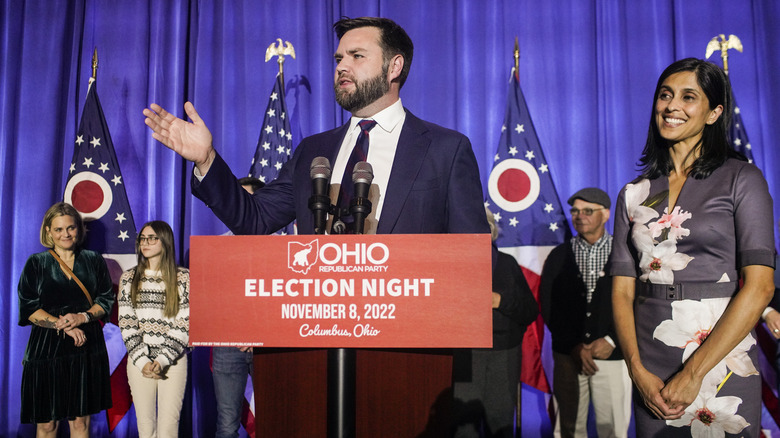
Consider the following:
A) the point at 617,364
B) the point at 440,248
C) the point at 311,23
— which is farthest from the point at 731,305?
the point at 311,23

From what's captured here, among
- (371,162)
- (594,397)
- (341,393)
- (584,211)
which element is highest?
(584,211)

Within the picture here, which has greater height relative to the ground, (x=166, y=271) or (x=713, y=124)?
(x=713, y=124)

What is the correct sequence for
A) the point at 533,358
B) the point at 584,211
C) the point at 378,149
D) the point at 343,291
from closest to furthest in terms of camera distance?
1. the point at 343,291
2. the point at 378,149
3. the point at 584,211
4. the point at 533,358

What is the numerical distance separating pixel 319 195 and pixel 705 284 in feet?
3.54

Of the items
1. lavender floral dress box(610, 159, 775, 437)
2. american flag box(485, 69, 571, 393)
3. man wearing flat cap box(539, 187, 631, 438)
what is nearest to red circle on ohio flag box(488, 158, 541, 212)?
american flag box(485, 69, 571, 393)

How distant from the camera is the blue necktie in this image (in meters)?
1.61

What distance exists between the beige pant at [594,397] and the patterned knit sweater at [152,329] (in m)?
2.50

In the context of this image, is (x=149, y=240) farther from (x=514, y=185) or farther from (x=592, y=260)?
(x=592, y=260)

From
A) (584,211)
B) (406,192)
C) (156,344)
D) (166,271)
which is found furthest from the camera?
(584,211)

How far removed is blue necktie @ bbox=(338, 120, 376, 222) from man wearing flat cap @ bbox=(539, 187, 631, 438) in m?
2.53

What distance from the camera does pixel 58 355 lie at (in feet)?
12.0

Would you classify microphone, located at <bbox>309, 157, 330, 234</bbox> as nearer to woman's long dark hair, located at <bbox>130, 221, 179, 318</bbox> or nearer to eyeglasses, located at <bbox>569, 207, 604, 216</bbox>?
woman's long dark hair, located at <bbox>130, 221, 179, 318</bbox>

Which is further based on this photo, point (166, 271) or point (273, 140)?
point (273, 140)

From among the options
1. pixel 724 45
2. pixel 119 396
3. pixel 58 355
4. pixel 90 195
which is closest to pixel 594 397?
pixel 724 45
